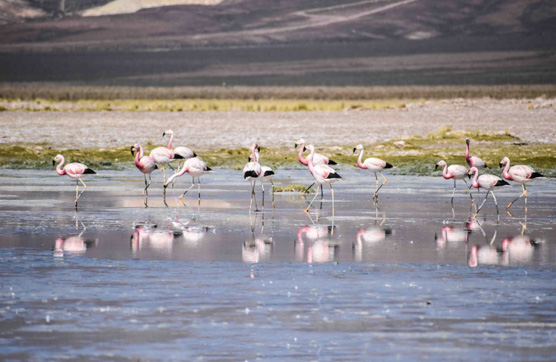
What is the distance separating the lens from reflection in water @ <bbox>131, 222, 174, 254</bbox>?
12680 mm

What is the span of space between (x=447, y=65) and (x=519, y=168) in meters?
119

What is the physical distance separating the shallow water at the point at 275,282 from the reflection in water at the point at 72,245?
0.08ft

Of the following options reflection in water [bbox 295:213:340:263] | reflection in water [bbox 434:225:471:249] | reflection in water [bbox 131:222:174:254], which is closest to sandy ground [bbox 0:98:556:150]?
reflection in water [bbox 131:222:174:254]

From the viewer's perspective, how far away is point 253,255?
1216 centimetres

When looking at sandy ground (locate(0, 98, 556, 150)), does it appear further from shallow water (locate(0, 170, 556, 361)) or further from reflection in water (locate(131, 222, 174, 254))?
reflection in water (locate(131, 222, 174, 254))

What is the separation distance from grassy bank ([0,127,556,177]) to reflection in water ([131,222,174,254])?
11.4m

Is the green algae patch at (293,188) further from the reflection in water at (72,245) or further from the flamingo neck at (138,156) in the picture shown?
the reflection in water at (72,245)

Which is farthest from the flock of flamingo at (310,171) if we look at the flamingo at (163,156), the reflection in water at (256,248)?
the reflection in water at (256,248)

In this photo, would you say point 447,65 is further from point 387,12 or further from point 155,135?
point 155,135

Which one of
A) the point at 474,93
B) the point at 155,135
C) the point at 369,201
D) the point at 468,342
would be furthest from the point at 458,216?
the point at 474,93

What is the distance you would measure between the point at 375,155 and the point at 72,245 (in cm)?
1631

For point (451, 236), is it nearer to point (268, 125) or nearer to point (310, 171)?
point (310, 171)

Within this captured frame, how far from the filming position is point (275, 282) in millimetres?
10461

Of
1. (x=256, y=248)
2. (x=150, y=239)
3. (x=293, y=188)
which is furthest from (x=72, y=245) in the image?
(x=293, y=188)
